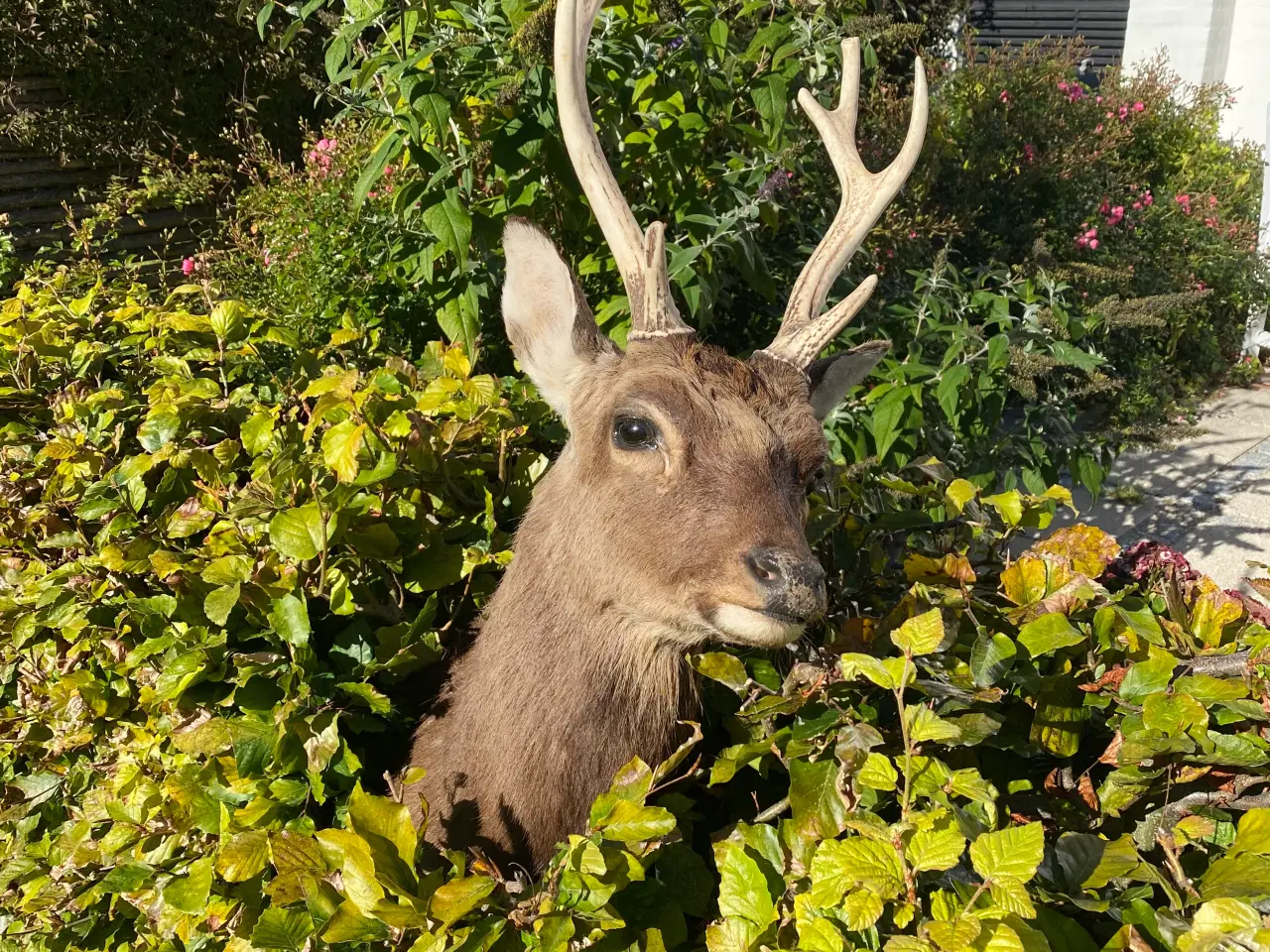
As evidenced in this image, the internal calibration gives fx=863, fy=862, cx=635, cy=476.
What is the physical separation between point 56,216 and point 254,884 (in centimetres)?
771

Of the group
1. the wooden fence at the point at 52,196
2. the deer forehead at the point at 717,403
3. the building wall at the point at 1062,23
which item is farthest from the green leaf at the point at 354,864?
the building wall at the point at 1062,23

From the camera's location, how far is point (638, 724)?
1.93 m

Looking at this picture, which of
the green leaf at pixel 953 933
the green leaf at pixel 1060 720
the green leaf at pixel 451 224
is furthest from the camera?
the green leaf at pixel 451 224

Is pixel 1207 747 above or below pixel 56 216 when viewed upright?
below

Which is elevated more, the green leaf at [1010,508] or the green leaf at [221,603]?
the green leaf at [1010,508]

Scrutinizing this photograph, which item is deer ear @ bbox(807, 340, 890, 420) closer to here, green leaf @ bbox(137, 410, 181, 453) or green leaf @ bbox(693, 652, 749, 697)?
green leaf @ bbox(693, 652, 749, 697)

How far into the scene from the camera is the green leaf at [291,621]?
169cm

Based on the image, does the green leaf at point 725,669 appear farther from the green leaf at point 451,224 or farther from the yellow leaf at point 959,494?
the green leaf at point 451,224

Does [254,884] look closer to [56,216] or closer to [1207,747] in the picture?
[1207,747]

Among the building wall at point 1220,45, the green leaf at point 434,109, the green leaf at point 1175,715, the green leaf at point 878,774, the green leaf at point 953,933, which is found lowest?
the green leaf at point 953,933

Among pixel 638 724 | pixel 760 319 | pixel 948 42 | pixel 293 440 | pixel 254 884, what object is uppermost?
pixel 948 42

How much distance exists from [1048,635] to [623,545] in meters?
0.83

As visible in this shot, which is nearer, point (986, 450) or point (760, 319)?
point (986, 450)

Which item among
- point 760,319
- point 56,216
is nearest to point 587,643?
point 760,319
